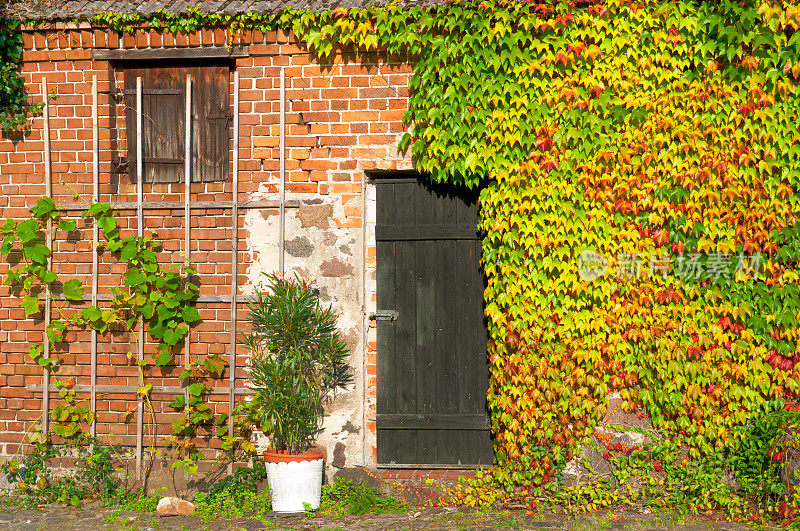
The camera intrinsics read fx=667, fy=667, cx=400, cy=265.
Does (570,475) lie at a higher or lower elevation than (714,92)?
lower

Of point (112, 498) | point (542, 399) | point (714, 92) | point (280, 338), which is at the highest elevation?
point (714, 92)

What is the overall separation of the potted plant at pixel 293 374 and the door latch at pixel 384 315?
320 millimetres

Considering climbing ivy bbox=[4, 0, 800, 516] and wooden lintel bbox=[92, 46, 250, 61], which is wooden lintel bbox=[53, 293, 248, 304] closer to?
climbing ivy bbox=[4, 0, 800, 516]

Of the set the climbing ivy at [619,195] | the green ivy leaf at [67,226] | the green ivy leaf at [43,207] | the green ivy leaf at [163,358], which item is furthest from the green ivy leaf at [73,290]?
the climbing ivy at [619,195]

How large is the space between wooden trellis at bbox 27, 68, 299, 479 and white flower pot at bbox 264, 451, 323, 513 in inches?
24.2

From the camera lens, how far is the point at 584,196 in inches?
191

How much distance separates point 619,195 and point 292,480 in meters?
3.07

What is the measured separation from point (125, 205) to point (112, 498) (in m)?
2.20

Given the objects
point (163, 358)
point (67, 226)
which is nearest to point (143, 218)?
point (67, 226)

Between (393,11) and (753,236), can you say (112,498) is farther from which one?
(753,236)

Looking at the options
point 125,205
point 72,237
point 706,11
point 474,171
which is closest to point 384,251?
point 474,171

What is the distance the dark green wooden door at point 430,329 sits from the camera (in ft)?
16.9

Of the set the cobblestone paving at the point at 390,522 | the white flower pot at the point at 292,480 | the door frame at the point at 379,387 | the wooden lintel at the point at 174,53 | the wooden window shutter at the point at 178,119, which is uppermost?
the wooden lintel at the point at 174,53

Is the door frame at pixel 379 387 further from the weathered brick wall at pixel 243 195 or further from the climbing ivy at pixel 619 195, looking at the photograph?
the climbing ivy at pixel 619 195
